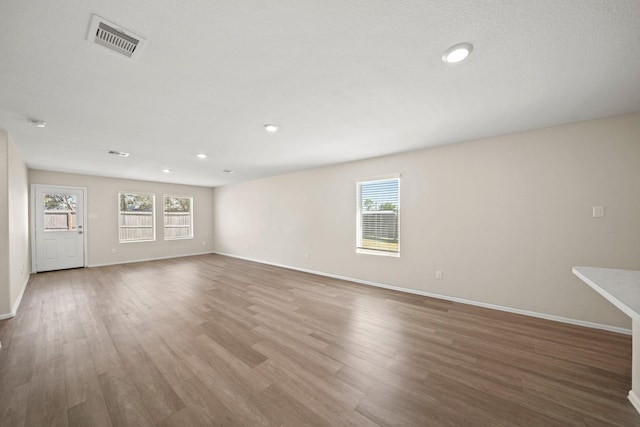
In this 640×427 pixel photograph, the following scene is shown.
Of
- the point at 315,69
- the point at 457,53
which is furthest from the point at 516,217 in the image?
the point at 315,69

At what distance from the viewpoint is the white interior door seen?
208 inches

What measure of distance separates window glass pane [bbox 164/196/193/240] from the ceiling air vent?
6912mm

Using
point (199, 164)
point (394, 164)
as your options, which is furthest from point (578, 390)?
point (199, 164)

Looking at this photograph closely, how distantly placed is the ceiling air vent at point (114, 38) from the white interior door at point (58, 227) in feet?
21.4

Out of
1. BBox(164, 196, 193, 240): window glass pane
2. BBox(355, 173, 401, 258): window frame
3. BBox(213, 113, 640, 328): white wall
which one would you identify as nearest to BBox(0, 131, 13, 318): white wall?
BBox(164, 196, 193, 240): window glass pane

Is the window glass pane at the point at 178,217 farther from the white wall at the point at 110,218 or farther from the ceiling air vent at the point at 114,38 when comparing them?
the ceiling air vent at the point at 114,38

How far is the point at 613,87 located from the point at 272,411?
3922 mm

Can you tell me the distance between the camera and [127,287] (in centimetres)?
425

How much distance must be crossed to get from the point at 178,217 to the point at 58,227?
2.69 meters

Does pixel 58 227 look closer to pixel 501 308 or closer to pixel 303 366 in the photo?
pixel 303 366

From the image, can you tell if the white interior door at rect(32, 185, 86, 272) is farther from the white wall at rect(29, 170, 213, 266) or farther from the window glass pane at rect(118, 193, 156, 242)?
the window glass pane at rect(118, 193, 156, 242)

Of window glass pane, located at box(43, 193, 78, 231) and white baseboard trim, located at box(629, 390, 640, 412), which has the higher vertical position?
window glass pane, located at box(43, 193, 78, 231)

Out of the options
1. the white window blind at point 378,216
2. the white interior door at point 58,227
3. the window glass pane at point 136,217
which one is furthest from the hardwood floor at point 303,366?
the window glass pane at point 136,217

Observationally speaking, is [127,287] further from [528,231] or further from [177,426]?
[528,231]
